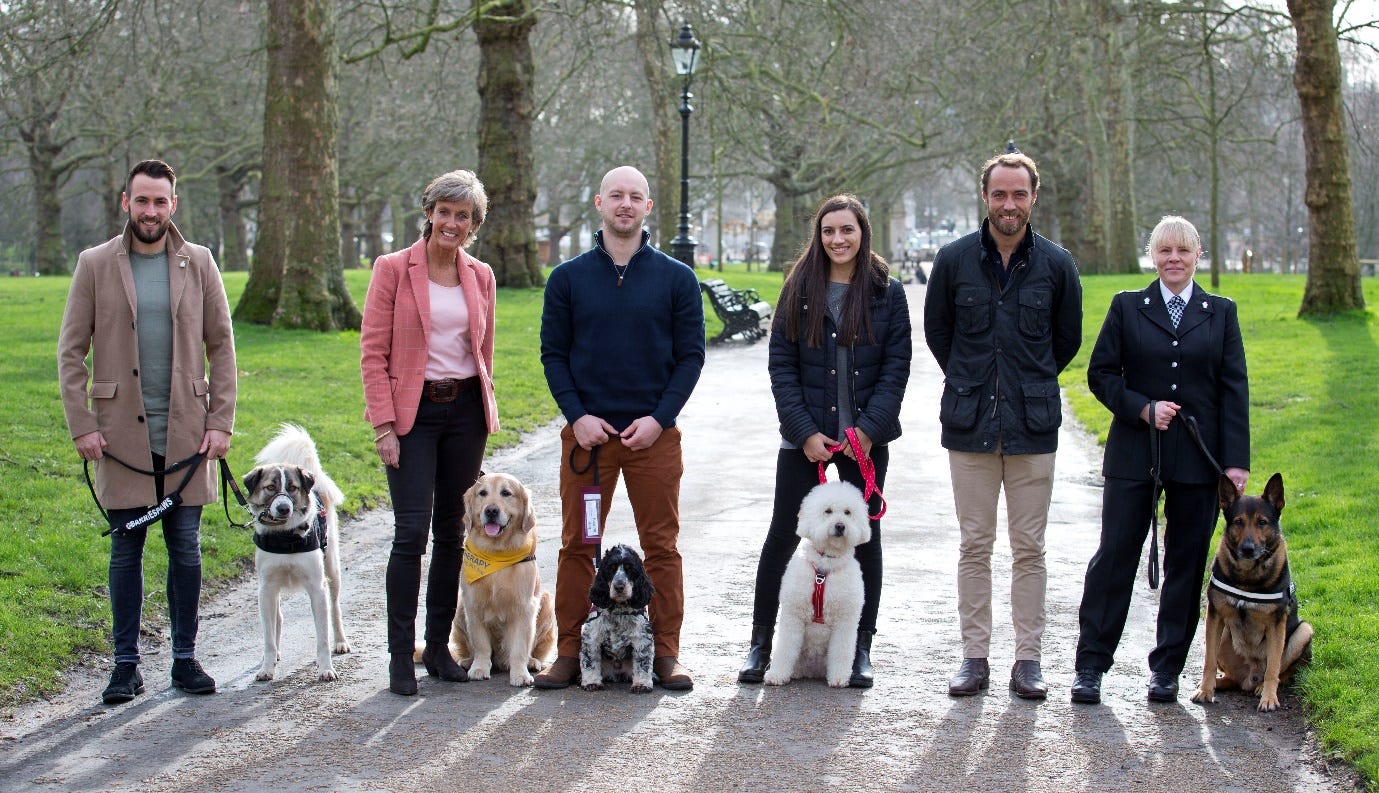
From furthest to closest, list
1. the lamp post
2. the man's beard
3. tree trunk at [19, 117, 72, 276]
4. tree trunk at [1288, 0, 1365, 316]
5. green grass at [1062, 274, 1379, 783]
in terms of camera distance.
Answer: tree trunk at [19, 117, 72, 276], the lamp post, tree trunk at [1288, 0, 1365, 316], the man's beard, green grass at [1062, 274, 1379, 783]

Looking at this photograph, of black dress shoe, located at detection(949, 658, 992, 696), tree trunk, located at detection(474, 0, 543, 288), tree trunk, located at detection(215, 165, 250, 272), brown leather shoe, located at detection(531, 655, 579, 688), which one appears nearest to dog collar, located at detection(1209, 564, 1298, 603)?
black dress shoe, located at detection(949, 658, 992, 696)

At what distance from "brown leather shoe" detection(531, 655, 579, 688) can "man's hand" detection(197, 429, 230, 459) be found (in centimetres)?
166

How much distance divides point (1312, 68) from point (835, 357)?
16583 mm

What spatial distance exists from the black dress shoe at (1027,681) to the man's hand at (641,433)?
183 centimetres

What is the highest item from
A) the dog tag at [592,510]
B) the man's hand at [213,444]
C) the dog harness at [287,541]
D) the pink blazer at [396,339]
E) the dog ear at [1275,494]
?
the pink blazer at [396,339]

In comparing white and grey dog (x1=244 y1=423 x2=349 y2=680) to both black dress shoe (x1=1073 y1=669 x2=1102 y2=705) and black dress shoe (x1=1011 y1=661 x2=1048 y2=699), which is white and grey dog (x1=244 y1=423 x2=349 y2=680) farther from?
black dress shoe (x1=1073 y1=669 x2=1102 y2=705)

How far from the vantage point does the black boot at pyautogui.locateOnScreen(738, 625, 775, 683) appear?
613 centimetres

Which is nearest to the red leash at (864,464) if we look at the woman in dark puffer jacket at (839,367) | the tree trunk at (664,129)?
the woman in dark puffer jacket at (839,367)

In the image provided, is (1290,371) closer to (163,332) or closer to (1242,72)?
(163,332)

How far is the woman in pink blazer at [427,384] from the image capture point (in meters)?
6.02

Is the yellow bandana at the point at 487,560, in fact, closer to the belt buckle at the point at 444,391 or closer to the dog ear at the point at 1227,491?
the belt buckle at the point at 444,391

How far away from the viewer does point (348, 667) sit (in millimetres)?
6355

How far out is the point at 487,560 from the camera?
6.13 m

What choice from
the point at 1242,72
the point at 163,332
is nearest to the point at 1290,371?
the point at 163,332
